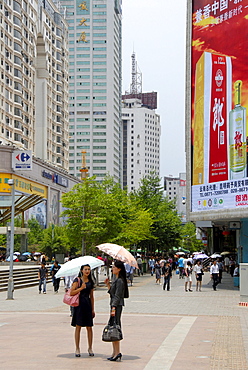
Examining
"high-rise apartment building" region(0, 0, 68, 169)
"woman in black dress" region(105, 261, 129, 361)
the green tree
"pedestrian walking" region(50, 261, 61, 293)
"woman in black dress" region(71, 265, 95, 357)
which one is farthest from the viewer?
"high-rise apartment building" region(0, 0, 68, 169)

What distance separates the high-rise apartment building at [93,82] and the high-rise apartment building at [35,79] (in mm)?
45753

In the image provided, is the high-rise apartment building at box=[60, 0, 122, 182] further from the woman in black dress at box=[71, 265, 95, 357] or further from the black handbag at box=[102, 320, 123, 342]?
the black handbag at box=[102, 320, 123, 342]

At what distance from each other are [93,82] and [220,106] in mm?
118110

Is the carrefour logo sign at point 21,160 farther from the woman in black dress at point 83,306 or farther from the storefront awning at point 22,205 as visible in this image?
the woman in black dress at point 83,306

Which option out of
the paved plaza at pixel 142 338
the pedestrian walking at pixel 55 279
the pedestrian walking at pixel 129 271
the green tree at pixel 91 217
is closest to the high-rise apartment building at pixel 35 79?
the green tree at pixel 91 217

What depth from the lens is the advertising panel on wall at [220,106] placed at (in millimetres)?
31578

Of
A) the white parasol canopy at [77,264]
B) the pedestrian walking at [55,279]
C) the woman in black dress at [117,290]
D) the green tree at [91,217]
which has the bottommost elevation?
the pedestrian walking at [55,279]

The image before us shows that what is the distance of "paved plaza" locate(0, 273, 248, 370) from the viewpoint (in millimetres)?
10578

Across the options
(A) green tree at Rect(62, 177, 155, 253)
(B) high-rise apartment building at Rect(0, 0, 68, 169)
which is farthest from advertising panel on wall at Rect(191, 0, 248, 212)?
(B) high-rise apartment building at Rect(0, 0, 68, 169)

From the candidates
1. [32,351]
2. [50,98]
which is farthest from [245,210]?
[50,98]

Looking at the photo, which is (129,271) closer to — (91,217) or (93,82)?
(91,217)

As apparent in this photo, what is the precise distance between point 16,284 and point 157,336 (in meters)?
22.7

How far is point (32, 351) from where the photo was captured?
11703 mm

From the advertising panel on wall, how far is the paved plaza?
32.4 feet
